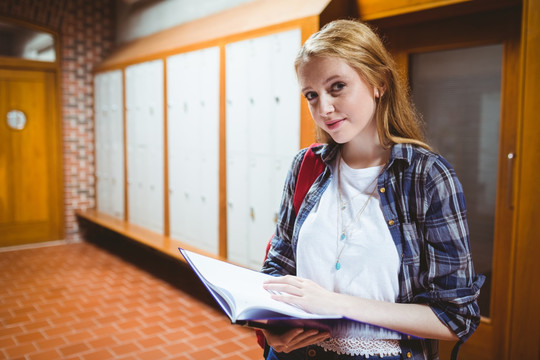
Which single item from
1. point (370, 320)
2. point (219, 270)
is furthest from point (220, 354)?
point (370, 320)

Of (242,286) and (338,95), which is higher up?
(338,95)

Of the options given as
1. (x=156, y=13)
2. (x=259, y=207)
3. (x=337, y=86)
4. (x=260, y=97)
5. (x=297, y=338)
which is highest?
(x=156, y=13)

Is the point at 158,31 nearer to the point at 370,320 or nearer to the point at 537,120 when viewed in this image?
the point at 537,120

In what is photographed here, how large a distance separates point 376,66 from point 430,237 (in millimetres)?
399

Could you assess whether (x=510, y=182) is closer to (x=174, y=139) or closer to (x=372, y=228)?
(x=372, y=228)

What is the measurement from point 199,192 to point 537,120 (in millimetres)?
3038

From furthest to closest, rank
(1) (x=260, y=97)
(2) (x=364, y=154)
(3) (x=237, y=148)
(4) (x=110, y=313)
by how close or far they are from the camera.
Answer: (3) (x=237, y=148)
(4) (x=110, y=313)
(1) (x=260, y=97)
(2) (x=364, y=154)

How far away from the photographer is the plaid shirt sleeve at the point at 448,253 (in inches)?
39.1

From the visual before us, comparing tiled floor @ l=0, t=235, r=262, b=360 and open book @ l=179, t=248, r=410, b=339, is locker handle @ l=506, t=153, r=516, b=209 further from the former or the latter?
open book @ l=179, t=248, r=410, b=339

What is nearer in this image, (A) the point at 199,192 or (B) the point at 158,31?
(A) the point at 199,192

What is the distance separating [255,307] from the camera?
0.95 meters

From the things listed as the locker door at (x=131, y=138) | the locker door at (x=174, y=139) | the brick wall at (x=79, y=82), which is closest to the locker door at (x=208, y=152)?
the locker door at (x=174, y=139)

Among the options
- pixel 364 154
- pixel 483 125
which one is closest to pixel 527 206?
pixel 483 125

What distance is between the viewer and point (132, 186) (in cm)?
595
